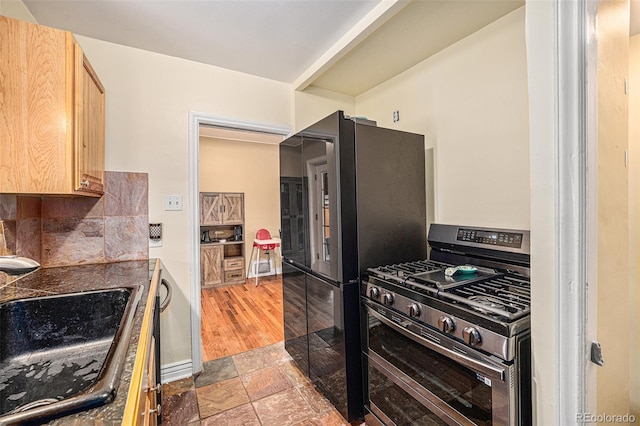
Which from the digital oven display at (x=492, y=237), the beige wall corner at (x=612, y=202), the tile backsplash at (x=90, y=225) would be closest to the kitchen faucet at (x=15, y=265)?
the tile backsplash at (x=90, y=225)

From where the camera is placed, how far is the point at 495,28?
68.6 inches

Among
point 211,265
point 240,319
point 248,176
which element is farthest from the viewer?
point 248,176

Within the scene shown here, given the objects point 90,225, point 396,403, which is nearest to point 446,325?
point 396,403

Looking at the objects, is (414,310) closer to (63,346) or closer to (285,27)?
(63,346)

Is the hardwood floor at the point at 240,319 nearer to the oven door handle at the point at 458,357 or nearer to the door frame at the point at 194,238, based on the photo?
the door frame at the point at 194,238

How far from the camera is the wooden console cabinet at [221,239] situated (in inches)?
179

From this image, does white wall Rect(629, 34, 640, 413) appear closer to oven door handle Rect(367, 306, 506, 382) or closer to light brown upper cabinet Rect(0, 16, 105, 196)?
oven door handle Rect(367, 306, 506, 382)

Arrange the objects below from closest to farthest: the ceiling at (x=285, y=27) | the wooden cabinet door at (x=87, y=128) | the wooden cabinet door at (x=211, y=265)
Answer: the wooden cabinet door at (x=87, y=128) → the ceiling at (x=285, y=27) → the wooden cabinet door at (x=211, y=265)

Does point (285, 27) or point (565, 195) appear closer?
point (565, 195)

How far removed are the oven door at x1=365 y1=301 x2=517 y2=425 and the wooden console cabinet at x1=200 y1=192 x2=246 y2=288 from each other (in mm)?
3553

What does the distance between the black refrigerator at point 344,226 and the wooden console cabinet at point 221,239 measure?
2.82 m

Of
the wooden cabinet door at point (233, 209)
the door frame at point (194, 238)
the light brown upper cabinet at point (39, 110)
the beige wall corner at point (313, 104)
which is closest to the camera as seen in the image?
the light brown upper cabinet at point (39, 110)

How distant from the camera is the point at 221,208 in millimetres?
4801

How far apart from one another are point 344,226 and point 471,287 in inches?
27.9
